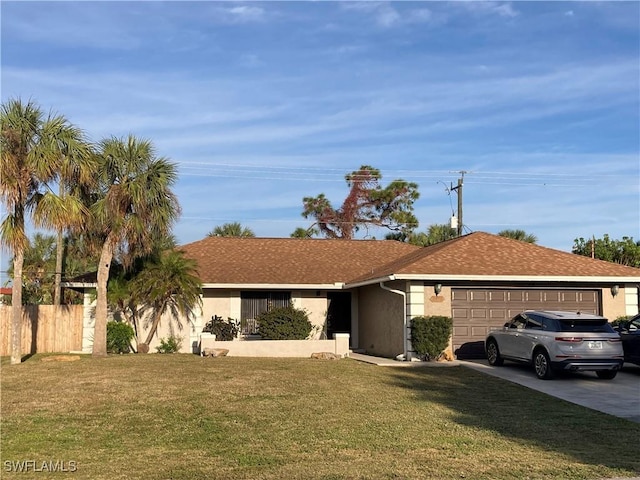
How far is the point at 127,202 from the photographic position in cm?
2002

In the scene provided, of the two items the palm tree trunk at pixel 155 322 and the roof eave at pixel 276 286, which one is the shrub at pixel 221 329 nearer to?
the roof eave at pixel 276 286

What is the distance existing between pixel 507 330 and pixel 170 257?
11.5 meters

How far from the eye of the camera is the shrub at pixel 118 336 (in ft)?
71.6

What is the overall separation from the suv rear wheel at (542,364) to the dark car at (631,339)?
2494 mm

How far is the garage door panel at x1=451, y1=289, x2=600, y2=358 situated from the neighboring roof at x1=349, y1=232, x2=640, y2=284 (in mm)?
717

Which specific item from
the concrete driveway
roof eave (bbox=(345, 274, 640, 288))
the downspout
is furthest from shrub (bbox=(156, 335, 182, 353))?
the concrete driveway

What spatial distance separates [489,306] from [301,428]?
39.4 feet

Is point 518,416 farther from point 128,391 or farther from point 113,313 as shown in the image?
point 113,313

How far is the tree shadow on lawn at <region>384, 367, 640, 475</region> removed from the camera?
8.37 m

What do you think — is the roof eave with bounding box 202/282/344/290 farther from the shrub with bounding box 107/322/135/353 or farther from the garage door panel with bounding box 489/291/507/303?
the garage door panel with bounding box 489/291/507/303

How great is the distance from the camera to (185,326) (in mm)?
23734

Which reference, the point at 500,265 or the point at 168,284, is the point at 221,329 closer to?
the point at 168,284

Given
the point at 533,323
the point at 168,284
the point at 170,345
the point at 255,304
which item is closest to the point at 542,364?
the point at 533,323

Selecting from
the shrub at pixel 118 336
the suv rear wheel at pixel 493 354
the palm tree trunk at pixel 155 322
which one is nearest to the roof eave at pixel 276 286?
the palm tree trunk at pixel 155 322
